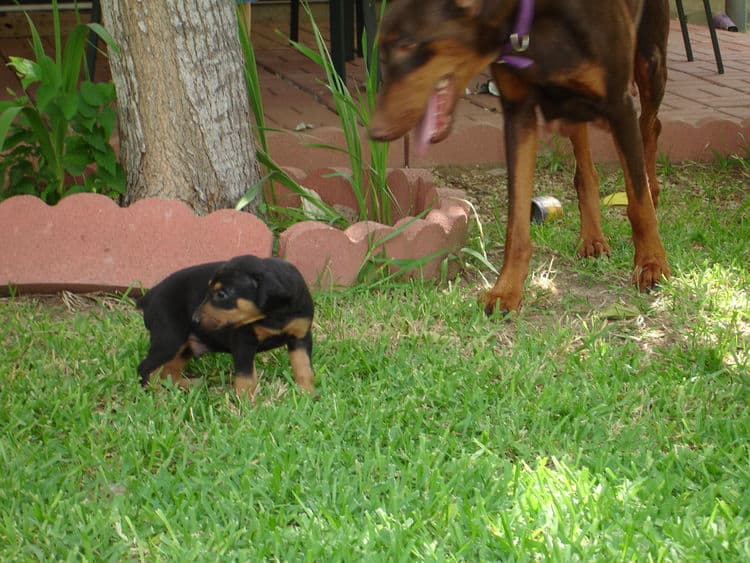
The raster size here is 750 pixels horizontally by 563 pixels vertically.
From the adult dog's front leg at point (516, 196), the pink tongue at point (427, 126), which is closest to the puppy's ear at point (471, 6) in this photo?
the pink tongue at point (427, 126)

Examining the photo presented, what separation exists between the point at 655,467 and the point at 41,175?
2854 mm

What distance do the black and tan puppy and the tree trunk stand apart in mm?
1096

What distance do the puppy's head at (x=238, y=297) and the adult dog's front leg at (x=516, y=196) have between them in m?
1.10

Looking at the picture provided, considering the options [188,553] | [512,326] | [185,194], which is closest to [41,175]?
[185,194]

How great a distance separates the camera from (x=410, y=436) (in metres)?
2.78

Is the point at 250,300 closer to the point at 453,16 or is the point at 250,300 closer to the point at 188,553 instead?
the point at 188,553

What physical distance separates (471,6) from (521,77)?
0.46m

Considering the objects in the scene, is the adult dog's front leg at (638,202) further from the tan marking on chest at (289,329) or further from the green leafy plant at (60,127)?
the green leafy plant at (60,127)

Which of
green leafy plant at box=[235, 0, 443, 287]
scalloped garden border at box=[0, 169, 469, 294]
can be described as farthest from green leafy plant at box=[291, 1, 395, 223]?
scalloped garden border at box=[0, 169, 469, 294]

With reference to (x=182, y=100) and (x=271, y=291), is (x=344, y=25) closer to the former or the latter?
(x=182, y=100)

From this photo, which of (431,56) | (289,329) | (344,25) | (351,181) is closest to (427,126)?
(431,56)

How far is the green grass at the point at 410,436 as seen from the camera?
228 cm

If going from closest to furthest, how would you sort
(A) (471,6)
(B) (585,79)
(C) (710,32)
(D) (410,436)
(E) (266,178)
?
(D) (410,436)
(A) (471,6)
(B) (585,79)
(E) (266,178)
(C) (710,32)

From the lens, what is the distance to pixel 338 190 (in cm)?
455
